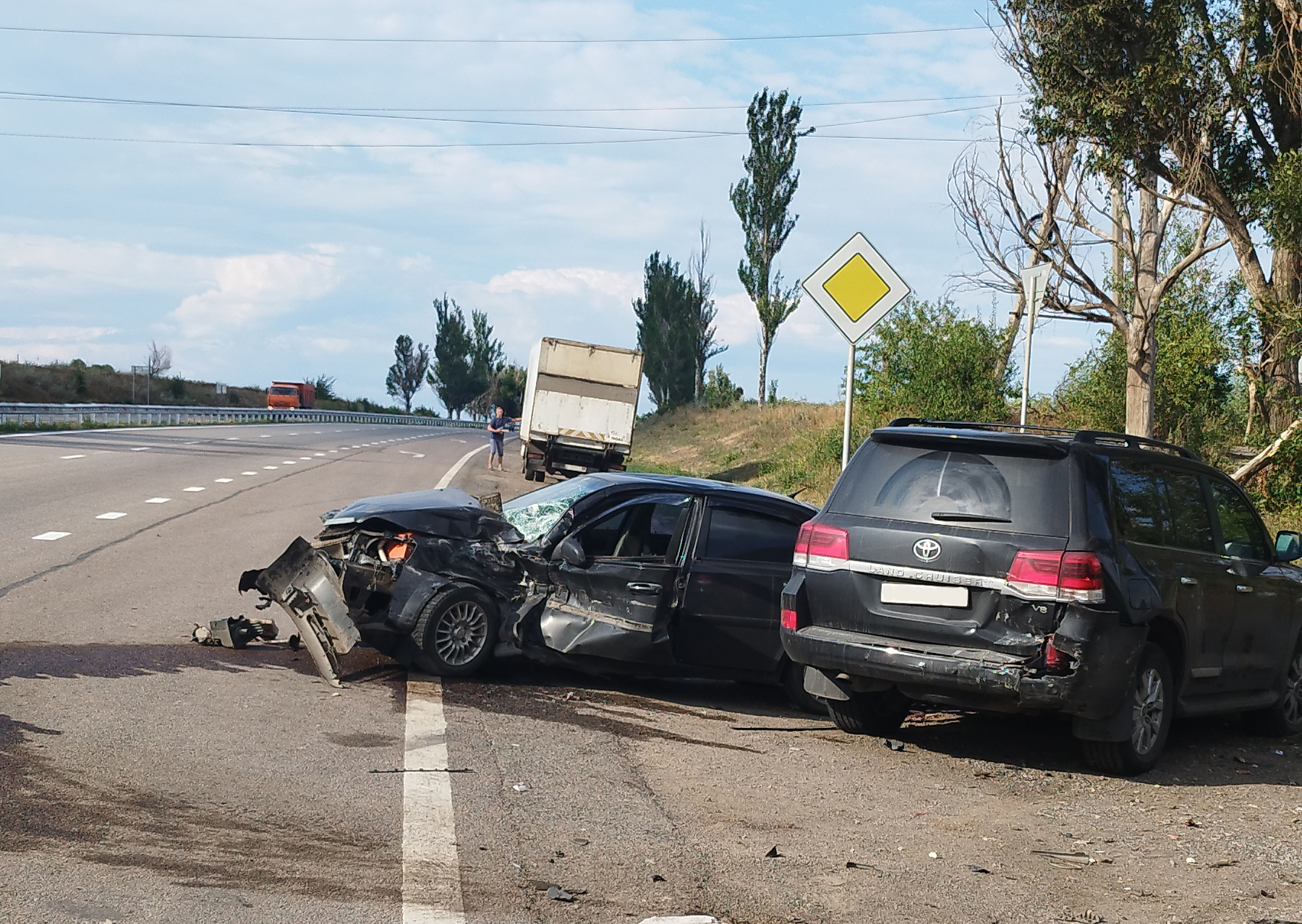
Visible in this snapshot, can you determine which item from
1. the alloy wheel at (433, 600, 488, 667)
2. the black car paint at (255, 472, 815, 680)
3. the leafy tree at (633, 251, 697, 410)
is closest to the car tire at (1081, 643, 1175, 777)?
the black car paint at (255, 472, 815, 680)

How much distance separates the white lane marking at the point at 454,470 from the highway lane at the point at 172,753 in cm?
758

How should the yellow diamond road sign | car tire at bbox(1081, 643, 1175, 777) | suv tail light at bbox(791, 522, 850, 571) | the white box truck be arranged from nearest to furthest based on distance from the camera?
car tire at bbox(1081, 643, 1175, 777)
suv tail light at bbox(791, 522, 850, 571)
the yellow diamond road sign
the white box truck

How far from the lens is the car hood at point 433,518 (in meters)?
8.31

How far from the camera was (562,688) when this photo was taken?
8.27 metres

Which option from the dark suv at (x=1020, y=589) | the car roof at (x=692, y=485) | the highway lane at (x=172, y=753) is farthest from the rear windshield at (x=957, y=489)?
the highway lane at (x=172, y=753)

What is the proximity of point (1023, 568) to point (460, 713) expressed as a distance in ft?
10.2

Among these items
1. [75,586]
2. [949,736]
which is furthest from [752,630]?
[75,586]

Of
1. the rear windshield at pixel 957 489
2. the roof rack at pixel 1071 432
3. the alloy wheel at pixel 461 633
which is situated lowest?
the alloy wheel at pixel 461 633

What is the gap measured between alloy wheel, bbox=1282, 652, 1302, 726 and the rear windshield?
3045 mm

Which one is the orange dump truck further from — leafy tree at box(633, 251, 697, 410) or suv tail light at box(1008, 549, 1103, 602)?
suv tail light at box(1008, 549, 1103, 602)

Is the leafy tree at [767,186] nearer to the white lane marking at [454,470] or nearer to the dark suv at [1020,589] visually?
the white lane marking at [454,470]

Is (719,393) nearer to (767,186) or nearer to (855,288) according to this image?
(767,186)

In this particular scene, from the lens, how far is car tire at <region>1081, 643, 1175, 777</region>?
6930 mm

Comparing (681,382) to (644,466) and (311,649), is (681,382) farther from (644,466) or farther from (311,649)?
(311,649)
